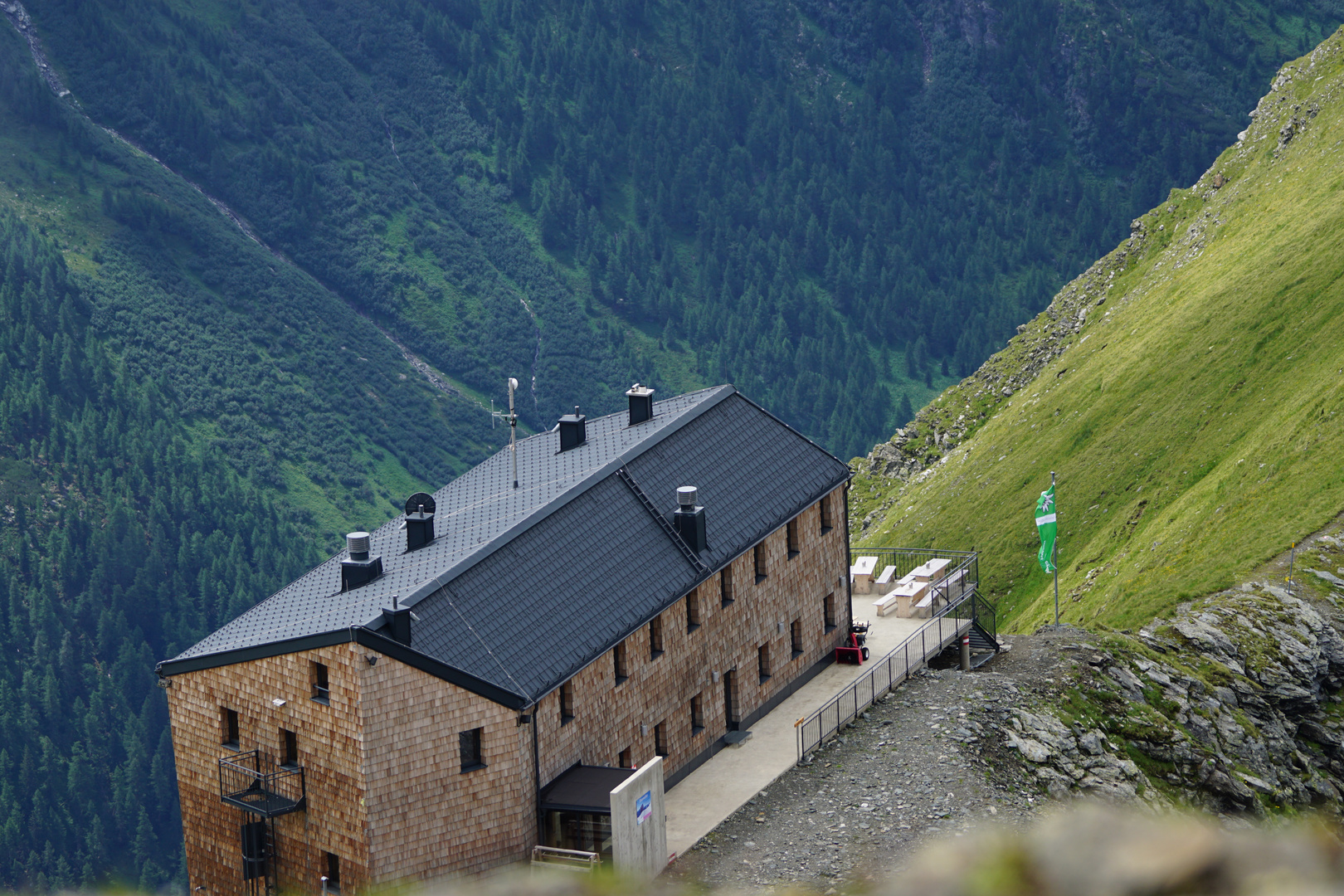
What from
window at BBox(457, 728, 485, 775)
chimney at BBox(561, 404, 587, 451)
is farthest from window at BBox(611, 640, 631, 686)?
chimney at BBox(561, 404, 587, 451)

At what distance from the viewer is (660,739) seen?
47438 millimetres

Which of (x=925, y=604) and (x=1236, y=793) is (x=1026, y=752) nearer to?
(x=1236, y=793)

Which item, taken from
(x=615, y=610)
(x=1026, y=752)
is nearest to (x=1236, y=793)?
(x=1026, y=752)

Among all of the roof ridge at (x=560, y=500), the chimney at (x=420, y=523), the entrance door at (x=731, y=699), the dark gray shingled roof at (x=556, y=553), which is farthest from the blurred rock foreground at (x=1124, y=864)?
the entrance door at (x=731, y=699)

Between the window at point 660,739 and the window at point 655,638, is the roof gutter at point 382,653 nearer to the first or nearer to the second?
the window at point 655,638

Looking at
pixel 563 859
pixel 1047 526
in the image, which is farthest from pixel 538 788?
pixel 1047 526

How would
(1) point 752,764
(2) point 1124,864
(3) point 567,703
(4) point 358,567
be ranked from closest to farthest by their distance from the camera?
(2) point 1124,864 < (3) point 567,703 < (4) point 358,567 < (1) point 752,764

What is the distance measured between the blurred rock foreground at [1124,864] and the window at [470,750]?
29.4 m

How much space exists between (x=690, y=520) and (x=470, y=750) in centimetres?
1065

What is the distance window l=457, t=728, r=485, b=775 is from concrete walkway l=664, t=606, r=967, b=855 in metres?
5.69

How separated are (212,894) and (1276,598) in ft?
118

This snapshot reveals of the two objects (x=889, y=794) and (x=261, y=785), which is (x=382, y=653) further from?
(x=889, y=794)

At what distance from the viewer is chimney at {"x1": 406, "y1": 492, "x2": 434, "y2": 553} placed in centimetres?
4747

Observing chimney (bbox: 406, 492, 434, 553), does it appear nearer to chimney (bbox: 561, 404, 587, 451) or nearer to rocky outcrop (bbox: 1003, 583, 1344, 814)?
chimney (bbox: 561, 404, 587, 451)
